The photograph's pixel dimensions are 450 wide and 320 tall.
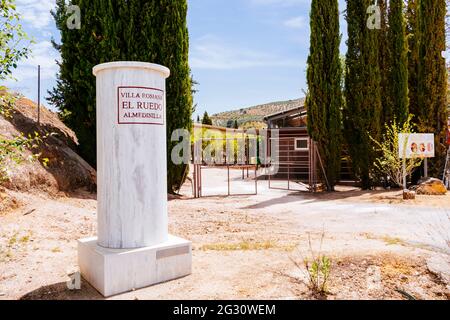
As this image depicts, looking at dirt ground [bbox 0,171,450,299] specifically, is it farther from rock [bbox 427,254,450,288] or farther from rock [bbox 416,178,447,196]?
rock [bbox 416,178,447,196]

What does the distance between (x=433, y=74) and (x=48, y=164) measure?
546 inches

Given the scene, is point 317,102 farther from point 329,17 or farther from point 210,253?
point 210,253

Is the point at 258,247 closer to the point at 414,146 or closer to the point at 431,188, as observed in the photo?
the point at 431,188

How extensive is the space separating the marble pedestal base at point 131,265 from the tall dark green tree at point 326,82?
974 centimetres

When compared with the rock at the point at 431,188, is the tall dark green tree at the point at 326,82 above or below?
above

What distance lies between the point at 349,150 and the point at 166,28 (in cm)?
799

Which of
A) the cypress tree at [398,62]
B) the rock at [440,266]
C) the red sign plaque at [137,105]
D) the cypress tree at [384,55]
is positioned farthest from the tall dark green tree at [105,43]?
the cypress tree at [398,62]

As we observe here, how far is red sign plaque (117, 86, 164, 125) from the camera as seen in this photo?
3.38 meters

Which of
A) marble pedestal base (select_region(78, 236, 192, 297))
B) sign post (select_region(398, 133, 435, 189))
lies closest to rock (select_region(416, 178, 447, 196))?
sign post (select_region(398, 133, 435, 189))

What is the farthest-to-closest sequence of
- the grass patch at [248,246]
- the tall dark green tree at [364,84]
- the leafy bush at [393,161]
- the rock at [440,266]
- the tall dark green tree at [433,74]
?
the tall dark green tree at [433,74], the tall dark green tree at [364,84], the leafy bush at [393,161], the grass patch at [248,246], the rock at [440,266]

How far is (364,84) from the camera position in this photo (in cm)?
1266

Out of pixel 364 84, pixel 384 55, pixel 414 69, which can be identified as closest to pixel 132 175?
pixel 364 84

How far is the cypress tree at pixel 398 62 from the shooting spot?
1306 centimetres

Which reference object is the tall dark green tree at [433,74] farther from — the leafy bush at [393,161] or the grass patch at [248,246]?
the grass patch at [248,246]
